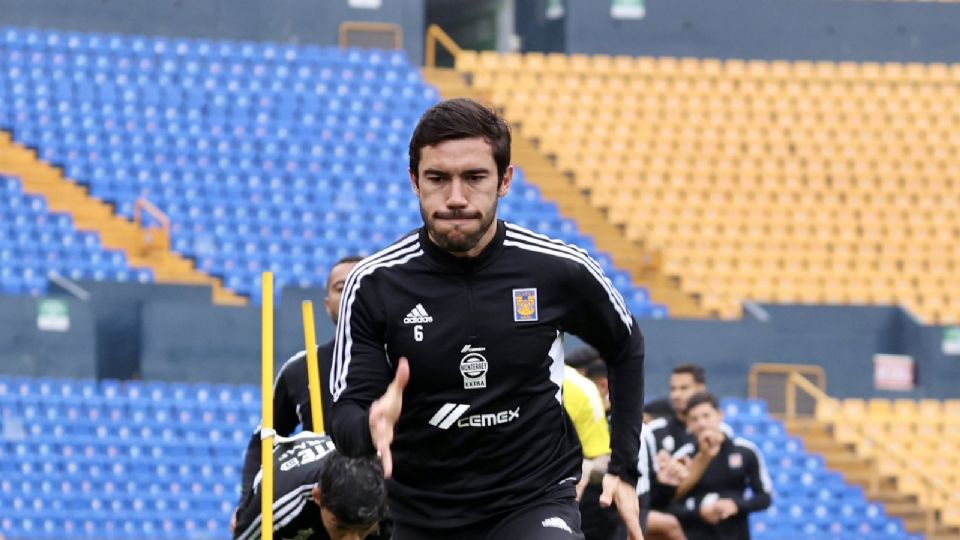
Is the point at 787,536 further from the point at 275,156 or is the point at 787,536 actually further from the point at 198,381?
the point at 275,156

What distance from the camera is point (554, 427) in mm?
5402

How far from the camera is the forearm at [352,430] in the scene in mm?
4941

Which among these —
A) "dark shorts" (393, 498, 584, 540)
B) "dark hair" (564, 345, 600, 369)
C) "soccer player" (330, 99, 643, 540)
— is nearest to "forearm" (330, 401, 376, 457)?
"soccer player" (330, 99, 643, 540)

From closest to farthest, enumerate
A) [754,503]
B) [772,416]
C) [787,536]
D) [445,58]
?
[754,503] → [787,536] → [772,416] → [445,58]

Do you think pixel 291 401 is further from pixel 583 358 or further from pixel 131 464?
pixel 131 464

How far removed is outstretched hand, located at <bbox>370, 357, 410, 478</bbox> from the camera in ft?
15.3

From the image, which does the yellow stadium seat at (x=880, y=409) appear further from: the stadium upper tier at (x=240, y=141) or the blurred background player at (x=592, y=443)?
the blurred background player at (x=592, y=443)

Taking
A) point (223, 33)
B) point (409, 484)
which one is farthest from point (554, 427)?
point (223, 33)

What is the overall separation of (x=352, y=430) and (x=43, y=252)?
17.1 meters

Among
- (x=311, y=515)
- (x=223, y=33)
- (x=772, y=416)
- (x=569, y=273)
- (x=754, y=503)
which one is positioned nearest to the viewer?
(x=569, y=273)

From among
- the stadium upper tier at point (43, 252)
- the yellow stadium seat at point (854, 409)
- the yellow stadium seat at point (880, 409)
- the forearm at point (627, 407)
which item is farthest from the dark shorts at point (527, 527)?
the yellow stadium seat at point (880, 409)

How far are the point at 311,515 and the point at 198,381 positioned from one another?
14.1 meters

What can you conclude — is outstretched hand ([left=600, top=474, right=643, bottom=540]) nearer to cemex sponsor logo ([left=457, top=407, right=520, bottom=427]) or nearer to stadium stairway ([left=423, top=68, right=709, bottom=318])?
cemex sponsor logo ([left=457, top=407, right=520, bottom=427])

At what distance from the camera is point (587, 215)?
24.7 meters
